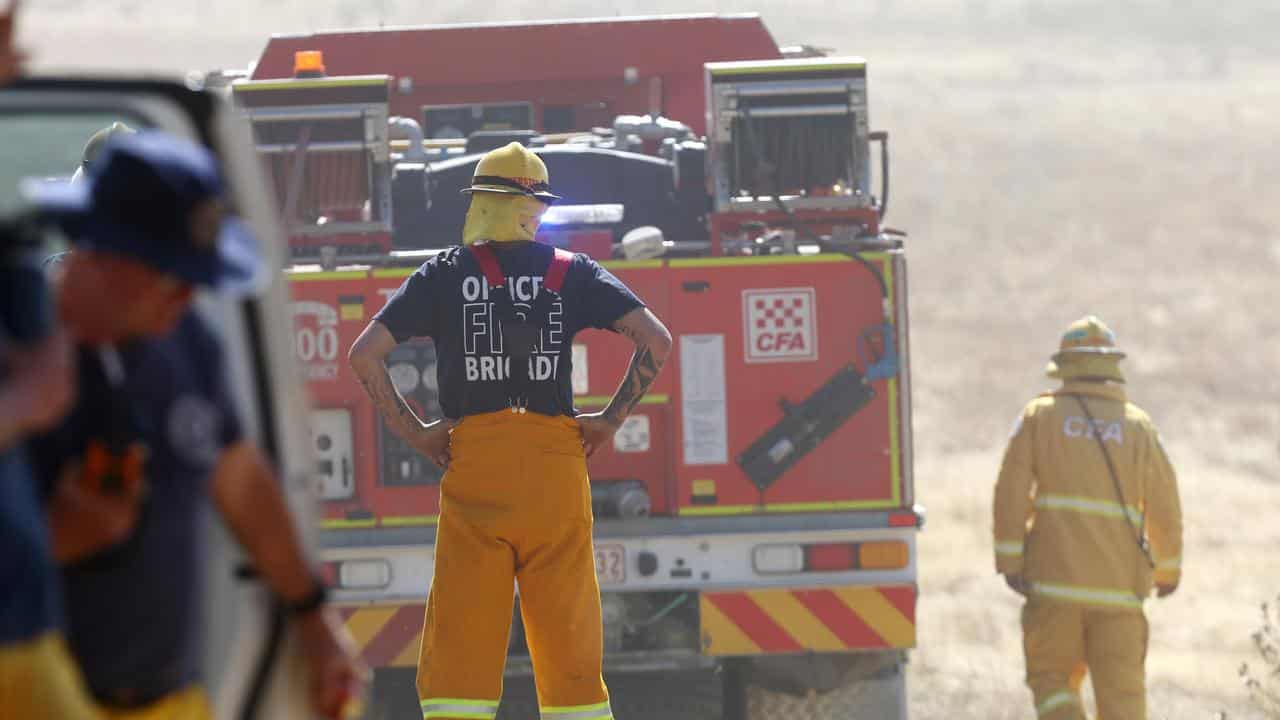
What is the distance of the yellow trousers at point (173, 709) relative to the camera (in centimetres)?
311

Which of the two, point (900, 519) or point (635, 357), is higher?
point (635, 357)

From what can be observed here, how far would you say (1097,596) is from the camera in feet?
25.8

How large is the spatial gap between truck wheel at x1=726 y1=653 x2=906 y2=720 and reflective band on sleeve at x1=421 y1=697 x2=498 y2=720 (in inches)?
76.5

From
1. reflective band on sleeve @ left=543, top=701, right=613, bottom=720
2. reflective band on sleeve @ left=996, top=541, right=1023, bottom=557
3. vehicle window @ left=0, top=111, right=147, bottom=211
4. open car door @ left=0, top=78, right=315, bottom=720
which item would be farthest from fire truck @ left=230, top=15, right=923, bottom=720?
open car door @ left=0, top=78, right=315, bottom=720

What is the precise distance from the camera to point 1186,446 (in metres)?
21.1

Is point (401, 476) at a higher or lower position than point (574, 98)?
lower

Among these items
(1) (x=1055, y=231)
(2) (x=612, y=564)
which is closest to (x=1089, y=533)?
(2) (x=612, y=564)

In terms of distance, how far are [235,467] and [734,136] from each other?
451 cm

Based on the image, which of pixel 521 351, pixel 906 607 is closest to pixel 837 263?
pixel 906 607

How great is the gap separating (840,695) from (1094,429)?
1.28 meters

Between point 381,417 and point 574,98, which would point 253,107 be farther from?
point 574,98

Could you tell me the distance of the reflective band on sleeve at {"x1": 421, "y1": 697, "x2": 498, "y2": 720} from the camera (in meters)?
5.88

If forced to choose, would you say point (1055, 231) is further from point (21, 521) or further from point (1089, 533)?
point (21, 521)

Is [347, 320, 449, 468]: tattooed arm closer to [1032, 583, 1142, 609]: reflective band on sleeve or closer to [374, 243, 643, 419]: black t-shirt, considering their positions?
[374, 243, 643, 419]: black t-shirt
